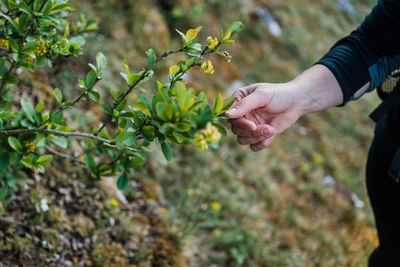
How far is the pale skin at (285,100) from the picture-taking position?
1426 mm

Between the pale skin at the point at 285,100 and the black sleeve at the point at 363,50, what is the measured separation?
0.05m

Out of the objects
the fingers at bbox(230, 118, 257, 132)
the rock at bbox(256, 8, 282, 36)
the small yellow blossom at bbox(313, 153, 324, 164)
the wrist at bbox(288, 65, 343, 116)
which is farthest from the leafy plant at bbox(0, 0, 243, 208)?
the rock at bbox(256, 8, 282, 36)

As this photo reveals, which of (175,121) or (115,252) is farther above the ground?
(175,121)

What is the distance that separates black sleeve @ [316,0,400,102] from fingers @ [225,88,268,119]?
51 centimetres

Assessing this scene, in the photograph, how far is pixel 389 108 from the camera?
1.67 metres

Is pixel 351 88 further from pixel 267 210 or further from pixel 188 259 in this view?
pixel 267 210

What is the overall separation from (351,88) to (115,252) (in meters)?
1.90

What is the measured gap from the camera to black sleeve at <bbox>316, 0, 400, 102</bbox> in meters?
1.54

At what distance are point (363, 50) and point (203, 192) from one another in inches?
88.7

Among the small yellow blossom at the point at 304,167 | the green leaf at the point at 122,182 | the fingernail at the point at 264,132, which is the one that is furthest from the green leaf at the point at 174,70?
the small yellow blossom at the point at 304,167

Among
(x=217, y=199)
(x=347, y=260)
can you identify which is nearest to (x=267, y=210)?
(x=217, y=199)

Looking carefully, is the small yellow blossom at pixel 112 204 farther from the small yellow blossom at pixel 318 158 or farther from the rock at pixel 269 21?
the rock at pixel 269 21

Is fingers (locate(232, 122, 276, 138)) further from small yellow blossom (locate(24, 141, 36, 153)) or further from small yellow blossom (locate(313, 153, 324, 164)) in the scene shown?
small yellow blossom (locate(313, 153, 324, 164))

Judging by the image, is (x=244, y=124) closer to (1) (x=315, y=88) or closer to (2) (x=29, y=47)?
(1) (x=315, y=88)
